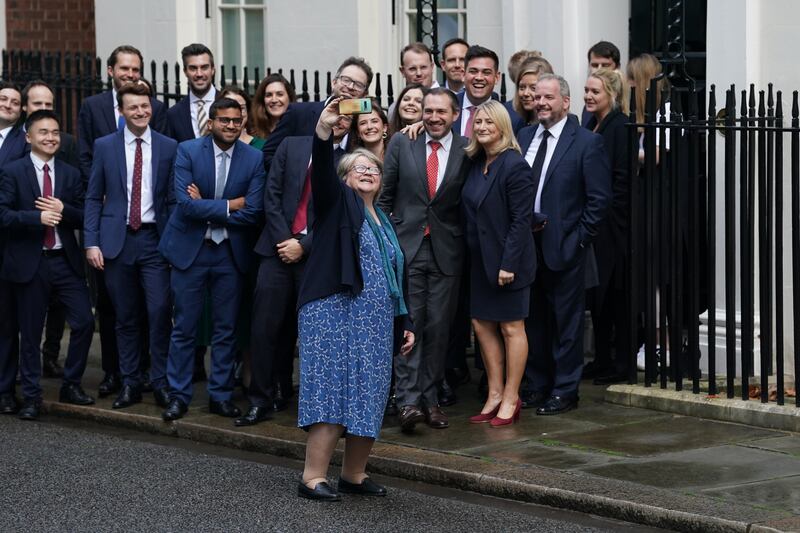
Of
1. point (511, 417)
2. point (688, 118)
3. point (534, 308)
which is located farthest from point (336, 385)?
point (688, 118)

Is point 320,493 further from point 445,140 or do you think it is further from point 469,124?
point 469,124

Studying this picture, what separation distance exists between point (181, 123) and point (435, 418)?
3216mm

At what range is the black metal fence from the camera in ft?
31.4

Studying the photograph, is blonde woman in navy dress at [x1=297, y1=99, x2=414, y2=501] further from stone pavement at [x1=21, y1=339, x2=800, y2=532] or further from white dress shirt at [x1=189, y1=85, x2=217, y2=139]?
white dress shirt at [x1=189, y1=85, x2=217, y2=139]

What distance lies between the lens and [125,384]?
Result: 10.8 m

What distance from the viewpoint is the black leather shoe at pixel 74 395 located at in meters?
10.9

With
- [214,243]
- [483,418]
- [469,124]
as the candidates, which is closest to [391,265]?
[483,418]

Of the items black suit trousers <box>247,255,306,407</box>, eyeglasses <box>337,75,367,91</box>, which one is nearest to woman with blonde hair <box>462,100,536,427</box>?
eyeglasses <box>337,75,367,91</box>

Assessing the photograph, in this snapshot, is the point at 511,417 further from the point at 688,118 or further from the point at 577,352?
the point at 688,118

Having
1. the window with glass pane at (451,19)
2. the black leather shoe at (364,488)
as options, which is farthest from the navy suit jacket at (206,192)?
the window with glass pane at (451,19)

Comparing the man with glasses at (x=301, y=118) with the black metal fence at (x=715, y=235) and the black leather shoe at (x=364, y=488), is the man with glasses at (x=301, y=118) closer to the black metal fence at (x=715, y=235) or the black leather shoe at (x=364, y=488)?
the black metal fence at (x=715, y=235)

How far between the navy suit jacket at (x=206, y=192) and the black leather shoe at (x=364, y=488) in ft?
7.67

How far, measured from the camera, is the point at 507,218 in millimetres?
9758

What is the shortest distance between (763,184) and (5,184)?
4.78 meters
